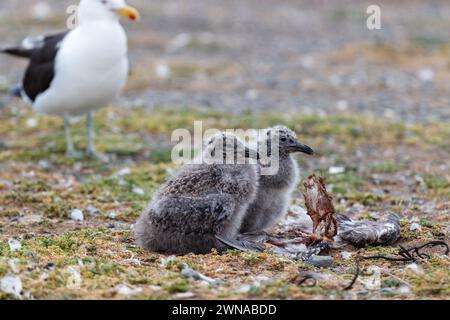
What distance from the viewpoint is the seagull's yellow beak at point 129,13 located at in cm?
1135

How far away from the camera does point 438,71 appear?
18812mm

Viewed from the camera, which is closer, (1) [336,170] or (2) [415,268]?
(2) [415,268]

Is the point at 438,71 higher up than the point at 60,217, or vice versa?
the point at 438,71

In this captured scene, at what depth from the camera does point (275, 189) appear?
782cm

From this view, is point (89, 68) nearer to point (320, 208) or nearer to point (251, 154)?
point (251, 154)

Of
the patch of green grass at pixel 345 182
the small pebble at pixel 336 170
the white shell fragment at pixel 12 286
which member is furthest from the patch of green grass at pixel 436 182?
the white shell fragment at pixel 12 286

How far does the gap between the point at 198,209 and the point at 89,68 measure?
203 inches

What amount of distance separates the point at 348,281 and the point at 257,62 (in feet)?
49.3

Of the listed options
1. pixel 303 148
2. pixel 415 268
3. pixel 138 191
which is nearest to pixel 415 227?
pixel 303 148

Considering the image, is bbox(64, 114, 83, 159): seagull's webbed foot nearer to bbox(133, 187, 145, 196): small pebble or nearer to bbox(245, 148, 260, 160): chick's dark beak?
bbox(133, 187, 145, 196): small pebble

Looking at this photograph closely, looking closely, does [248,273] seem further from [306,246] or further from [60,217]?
[60,217]

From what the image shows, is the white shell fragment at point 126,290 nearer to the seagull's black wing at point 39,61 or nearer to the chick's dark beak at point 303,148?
the chick's dark beak at point 303,148

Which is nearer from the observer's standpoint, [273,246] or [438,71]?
[273,246]
